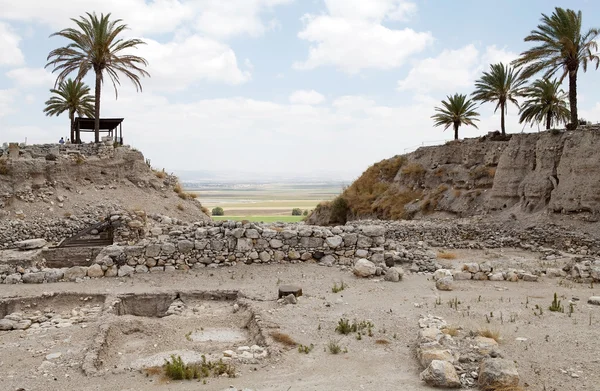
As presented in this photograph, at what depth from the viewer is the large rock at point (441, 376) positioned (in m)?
6.24

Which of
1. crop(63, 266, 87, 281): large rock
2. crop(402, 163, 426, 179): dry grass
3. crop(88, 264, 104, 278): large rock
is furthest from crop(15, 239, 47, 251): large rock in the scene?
crop(402, 163, 426, 179): dry grass

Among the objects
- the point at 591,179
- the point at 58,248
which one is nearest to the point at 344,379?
the point at 58,248

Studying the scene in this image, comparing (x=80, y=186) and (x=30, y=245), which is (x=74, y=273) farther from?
(x=80, y=186)

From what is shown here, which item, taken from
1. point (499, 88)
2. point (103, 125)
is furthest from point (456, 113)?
point (103, 125)

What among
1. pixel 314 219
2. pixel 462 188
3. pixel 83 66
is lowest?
pixel 314 219

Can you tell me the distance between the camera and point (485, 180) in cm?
2909

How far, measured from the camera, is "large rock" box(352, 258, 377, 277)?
1253cm

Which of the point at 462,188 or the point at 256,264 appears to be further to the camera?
the point at 462,188

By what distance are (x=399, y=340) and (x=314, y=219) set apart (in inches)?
1226

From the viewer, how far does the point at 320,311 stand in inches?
387

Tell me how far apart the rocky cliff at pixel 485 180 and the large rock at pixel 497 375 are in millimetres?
19120

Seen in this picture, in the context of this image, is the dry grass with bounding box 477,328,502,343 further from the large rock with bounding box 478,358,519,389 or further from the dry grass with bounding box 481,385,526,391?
the dry grass with bounding box 481,385,526,391

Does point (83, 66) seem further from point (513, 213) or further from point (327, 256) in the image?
point (513, 213)

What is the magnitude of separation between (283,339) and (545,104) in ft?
93.9
